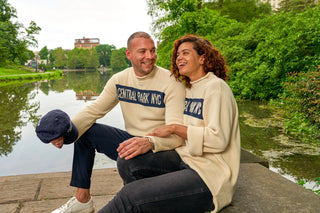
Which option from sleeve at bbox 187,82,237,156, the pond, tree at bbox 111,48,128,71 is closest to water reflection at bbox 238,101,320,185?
the pond

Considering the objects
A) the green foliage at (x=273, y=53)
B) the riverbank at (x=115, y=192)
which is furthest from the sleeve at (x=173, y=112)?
the green foliage at (x=273, y=53)

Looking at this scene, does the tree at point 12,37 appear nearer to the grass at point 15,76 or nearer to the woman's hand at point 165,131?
the grass at point 15,76

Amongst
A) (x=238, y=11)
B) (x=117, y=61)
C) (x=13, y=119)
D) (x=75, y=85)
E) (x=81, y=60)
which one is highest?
(x=238, y=11)

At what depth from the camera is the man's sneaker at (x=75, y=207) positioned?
2.19 m

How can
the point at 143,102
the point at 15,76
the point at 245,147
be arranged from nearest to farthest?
the point at 143,102 < the point at 245,147 < the point at 15,76

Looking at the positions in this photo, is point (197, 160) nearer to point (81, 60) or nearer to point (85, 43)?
point (81, 60)

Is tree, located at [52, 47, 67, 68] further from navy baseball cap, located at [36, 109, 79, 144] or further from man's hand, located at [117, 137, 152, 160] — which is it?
man's hand, located at [117, 137, 152, 160]

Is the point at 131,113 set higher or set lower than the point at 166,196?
higher

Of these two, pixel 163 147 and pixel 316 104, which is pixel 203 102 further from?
pixel 316 104

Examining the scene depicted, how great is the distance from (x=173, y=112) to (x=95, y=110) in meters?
0.78

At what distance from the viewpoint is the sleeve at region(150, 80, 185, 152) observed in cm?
184

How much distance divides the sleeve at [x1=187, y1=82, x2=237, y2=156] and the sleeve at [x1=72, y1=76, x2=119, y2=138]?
993 mm

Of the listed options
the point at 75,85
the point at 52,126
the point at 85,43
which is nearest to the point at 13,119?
the point at 52,126

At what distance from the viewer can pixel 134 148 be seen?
69.8 inches
